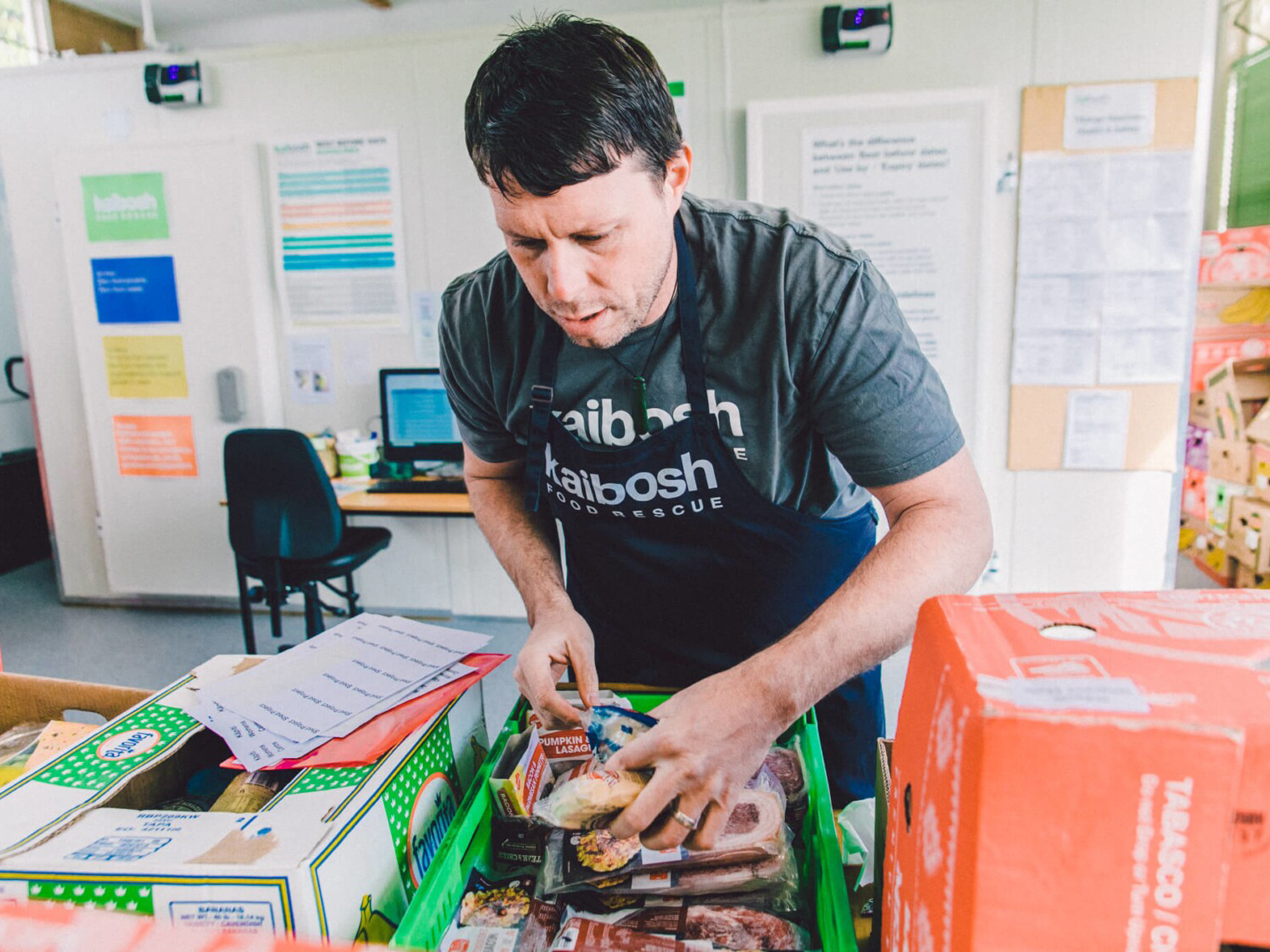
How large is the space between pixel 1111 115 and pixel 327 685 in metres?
3.34

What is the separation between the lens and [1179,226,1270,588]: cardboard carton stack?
11.1ft

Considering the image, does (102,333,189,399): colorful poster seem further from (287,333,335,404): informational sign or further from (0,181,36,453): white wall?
(0,181,36,453): white wall

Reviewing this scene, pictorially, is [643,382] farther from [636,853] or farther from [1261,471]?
[1261,471]

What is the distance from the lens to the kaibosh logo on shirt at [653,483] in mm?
1120

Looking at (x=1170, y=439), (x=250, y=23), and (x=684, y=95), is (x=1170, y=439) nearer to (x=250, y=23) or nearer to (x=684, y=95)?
(x=684, y=95)

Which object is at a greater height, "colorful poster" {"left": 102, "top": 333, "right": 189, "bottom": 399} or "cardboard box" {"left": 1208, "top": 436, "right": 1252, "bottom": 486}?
"colorful poster" {"left": 102, "top": 333, "right": 189, "bottom": 399}

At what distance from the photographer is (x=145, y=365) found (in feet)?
12.3

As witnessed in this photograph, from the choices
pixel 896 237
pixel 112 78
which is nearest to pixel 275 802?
pixel 896 237

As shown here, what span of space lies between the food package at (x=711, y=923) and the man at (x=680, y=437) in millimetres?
60

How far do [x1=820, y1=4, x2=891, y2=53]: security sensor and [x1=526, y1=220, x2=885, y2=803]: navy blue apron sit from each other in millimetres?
2366

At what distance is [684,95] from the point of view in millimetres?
3205

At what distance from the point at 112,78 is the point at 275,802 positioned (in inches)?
161

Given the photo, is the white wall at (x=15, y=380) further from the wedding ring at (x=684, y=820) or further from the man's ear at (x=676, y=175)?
the wedding ring at (x=684, y=820)

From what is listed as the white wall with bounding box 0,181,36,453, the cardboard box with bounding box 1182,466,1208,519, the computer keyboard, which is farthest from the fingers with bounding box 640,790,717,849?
the white wall with bounding box 0,181,36,453
